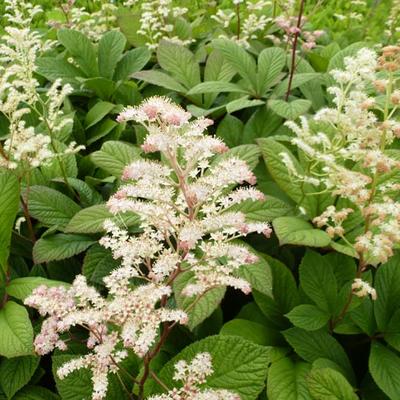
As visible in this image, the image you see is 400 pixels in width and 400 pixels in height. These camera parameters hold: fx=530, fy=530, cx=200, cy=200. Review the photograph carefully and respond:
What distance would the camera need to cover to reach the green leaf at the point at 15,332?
156 cm

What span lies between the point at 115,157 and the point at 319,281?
901mm

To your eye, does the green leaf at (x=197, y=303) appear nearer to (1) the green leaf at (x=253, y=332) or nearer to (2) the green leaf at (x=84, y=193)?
(1) the green leaf at (x=253, y=332)

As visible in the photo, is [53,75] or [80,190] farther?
[53,75]

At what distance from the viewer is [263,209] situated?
192 cm

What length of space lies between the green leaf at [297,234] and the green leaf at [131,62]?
150 centimetres

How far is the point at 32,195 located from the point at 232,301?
0.89m

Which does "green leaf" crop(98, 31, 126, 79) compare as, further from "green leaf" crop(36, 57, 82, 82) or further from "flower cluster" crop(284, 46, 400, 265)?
"flower cluster" crop(284, 46, 400, 265)

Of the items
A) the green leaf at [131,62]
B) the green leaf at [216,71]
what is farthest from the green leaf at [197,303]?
the green leaf at [131,62]

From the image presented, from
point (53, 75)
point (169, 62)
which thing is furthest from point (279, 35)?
point (53, 75)

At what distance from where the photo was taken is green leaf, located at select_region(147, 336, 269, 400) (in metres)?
1.47

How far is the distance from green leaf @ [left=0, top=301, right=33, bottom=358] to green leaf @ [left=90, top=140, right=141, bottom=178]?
0.60 metres

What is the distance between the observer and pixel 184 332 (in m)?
1.89

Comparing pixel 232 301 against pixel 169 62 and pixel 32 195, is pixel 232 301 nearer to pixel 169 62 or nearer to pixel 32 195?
pixel 32 195

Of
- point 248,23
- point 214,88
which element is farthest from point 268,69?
point 248,23
